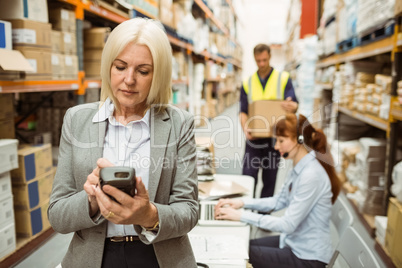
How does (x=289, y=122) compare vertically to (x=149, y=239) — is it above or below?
above

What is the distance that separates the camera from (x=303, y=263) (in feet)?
5.86

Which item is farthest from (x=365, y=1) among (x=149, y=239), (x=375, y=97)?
(x=149, y=239)

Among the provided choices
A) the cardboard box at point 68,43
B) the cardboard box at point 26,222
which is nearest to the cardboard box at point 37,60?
the cardboard box at point 68,43

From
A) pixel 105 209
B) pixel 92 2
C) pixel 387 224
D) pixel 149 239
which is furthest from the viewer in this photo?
pixel 92 2

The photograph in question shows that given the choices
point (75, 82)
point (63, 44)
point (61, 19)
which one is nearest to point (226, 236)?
point (75, 82)

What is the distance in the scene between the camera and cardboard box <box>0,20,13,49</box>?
7.07 feet

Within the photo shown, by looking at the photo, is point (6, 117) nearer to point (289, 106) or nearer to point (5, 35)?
point (5, 35)

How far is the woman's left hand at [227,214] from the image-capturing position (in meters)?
1.78

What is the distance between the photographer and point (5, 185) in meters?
2.32

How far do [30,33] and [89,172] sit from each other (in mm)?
1784

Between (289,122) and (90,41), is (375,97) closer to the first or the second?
(289,122)

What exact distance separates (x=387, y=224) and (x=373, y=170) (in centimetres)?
84

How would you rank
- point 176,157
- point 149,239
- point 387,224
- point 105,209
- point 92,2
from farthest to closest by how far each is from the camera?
point 92,2
point 387,224
point 176,157
point 149,239
point 105,209

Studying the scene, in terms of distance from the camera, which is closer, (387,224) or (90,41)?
(387,224)
